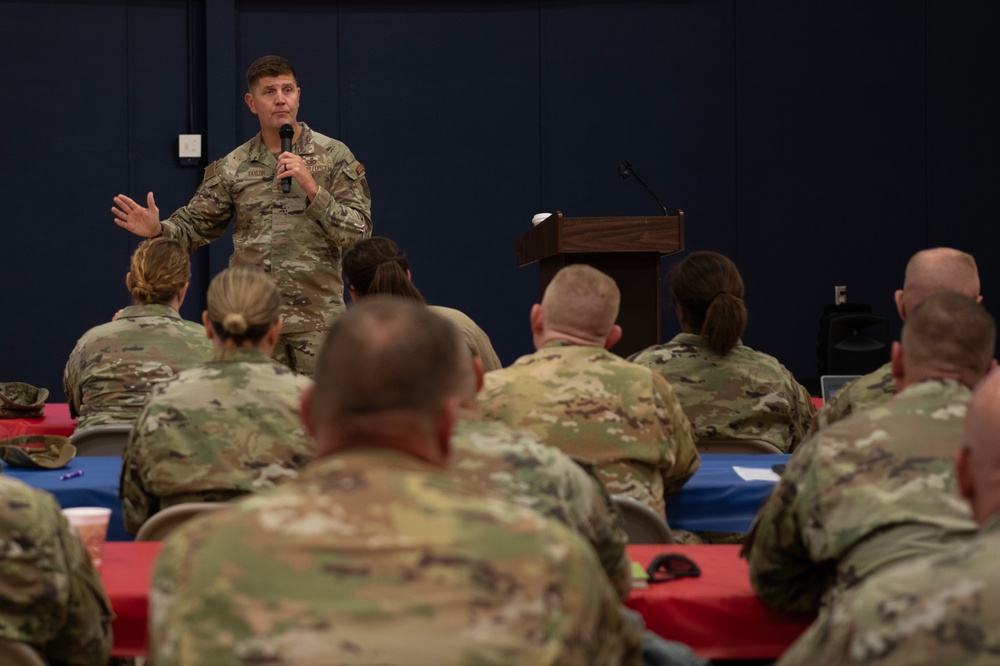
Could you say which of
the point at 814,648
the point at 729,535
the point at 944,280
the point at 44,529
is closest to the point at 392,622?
the point at 814,648

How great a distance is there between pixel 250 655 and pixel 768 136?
7621 millimetres

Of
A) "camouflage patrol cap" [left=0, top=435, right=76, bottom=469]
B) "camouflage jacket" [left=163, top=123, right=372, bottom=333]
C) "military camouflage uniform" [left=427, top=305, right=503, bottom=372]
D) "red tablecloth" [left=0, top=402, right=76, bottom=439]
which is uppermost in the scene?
"camouflage jacket" [left=163, top=123, right=372, bottom=333]

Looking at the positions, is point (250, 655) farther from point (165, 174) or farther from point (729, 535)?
point (165, 174)

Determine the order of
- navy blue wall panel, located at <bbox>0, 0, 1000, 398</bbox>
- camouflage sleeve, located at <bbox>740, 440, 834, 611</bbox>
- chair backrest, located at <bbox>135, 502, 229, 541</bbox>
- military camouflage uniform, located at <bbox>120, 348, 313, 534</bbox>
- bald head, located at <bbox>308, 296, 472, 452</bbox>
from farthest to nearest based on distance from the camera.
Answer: navy blue wall panel, located at <bbox>0, 0, 1000, 398</bbox>, military camouflage uniform, located at <bbox>120, 348, 313, 534</bbox>, chair backrest, located at <bbox>135, 502, 229, 541</bbox>, camouflage sleeve, located at <bbox>740, 440, 834, 611</bbox>, bald head, located at <bbox>308, 296, 472, 452</bbox>

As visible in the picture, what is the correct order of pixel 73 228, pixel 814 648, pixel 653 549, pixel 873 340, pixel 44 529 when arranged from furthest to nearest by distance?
pixel 73 228, pixel 873 340, pixel 653 549, pixel 44 529, pixel 814 648

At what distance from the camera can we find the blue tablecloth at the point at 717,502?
293 centimetres

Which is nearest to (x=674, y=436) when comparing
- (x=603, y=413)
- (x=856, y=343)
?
(x=603, y=413)

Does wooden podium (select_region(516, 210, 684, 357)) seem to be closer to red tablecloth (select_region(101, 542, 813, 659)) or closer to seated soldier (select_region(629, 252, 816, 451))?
seated soldier (select_region(629, 252, 816, 451))

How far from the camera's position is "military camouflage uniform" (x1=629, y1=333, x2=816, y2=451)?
3682mm

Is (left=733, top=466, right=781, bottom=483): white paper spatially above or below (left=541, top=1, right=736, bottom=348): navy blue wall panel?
below

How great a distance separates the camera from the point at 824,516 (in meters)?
1.90

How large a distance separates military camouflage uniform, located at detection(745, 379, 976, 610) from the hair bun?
1.31 meters

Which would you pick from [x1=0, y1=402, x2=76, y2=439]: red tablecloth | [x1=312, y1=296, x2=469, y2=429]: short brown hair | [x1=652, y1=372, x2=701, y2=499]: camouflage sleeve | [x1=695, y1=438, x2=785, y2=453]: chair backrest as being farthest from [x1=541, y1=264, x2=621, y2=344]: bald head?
[x1=0, y1=402, x2=76, y2=439]: red tablecloth

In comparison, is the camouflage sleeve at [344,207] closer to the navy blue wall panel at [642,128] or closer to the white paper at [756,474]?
the white paper at [756,474]
